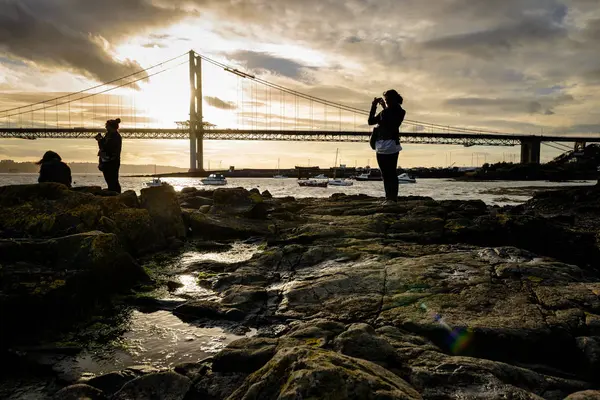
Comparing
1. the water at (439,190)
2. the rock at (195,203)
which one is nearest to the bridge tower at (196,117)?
the water at (439,190)

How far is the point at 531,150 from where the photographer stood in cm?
10681

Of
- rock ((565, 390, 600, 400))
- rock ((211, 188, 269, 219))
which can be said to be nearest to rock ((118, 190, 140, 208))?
rock ((211, 188, 269, 219))

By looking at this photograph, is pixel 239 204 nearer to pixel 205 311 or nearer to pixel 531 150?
pixel 205 311

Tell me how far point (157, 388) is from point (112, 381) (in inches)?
20.4

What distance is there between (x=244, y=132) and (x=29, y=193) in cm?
8595

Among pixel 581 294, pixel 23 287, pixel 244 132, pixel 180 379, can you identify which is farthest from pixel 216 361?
pixel 244 132

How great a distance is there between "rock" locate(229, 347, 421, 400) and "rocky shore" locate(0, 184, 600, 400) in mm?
10

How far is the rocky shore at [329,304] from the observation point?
261 centimetres

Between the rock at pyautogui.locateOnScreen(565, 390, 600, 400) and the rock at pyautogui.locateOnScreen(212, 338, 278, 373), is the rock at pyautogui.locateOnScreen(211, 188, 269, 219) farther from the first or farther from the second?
the rock at pyautogui.locateOnScreen(565, 390, 600, 400)

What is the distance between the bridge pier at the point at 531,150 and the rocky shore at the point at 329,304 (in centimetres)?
11759

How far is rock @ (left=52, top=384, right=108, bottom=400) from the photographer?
2680mm

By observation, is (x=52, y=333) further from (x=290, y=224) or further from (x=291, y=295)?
(x=290, y=224)

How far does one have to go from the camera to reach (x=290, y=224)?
9992mm

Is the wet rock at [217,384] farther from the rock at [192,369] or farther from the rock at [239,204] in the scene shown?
the rock at [239,204]
